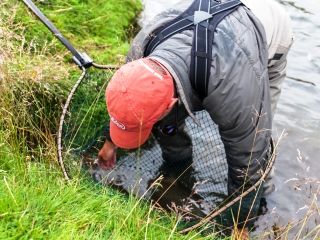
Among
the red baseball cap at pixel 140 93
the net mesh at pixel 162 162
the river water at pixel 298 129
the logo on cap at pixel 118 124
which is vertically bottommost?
the river water at pixel 298 129

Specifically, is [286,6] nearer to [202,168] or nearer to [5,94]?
[202,168]

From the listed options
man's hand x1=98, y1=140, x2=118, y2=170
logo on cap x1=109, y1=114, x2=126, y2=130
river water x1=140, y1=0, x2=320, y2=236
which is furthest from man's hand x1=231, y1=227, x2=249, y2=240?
man's hand x1=98, y1=140, x2=118, y2=170

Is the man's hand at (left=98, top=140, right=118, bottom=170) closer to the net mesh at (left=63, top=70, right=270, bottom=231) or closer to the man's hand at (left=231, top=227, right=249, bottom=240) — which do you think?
the net mesh at (left=63, top=70, right=270, bottom=231)

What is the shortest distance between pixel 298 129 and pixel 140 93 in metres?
2.95

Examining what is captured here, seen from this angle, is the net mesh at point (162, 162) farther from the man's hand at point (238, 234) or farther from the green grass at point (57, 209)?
the green grass at point (57, 209)

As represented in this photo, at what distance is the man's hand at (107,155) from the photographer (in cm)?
282

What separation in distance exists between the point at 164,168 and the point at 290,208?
1162 millimetres

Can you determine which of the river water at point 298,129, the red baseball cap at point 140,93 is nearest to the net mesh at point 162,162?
the river water at point 298,129

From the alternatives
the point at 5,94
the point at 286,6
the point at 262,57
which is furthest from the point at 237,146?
the point at 286,6

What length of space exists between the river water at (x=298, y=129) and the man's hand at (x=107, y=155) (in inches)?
46.0

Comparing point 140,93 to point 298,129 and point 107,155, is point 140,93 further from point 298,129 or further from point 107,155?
point 298,129

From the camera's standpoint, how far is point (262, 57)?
2219 millimetres

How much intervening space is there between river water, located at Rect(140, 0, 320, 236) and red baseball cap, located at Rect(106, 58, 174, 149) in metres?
0.82

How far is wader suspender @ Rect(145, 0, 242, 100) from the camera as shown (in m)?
2.07
